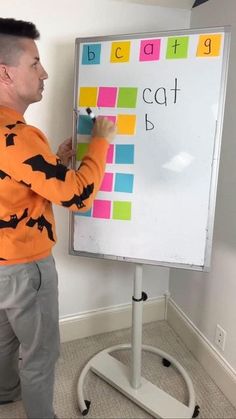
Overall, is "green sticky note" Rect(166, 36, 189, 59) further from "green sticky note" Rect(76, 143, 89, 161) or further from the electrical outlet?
the electrical outlet

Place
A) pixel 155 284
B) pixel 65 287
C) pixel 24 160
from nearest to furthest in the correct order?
1. pixel 24 160
2. pixel 65 287
3. pixel 155 284

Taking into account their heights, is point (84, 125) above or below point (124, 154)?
above

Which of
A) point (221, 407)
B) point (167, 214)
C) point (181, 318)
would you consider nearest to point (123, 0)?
point (167, 214)

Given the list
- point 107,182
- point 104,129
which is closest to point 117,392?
point 107,182

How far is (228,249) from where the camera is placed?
159 centimetres

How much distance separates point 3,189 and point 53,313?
1.65ft

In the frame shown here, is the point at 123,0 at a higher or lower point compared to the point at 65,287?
higher

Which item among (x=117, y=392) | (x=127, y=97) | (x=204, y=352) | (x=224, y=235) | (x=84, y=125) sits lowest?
(x=117, y=392)

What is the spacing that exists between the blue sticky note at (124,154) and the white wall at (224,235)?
1.60ft

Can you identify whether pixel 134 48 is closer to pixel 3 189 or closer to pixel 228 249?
pixel 3 189

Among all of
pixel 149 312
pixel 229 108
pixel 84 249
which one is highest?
pixel 229 108

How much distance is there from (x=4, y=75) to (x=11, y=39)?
0.12 m

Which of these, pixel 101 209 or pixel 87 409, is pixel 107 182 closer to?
pixel 101 209

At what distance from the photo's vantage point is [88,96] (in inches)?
54.9
